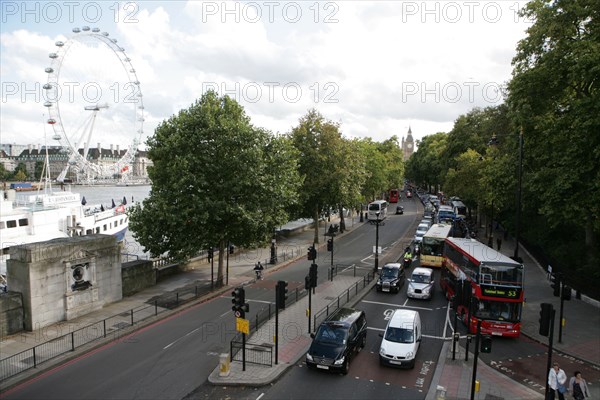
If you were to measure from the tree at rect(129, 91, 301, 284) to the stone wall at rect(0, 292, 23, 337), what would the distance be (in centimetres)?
732

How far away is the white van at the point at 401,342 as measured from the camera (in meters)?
16.3

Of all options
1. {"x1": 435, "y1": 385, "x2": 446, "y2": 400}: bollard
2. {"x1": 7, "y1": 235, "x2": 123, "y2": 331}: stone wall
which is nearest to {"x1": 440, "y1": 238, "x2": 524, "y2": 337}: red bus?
{"x1": 435, "y1": 385, "x2": 446, "y2": 400}: bollard

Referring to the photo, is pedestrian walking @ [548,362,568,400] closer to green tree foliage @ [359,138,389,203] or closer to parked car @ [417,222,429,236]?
parked car @ [417,222,429,236]

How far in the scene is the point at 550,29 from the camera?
23.0 meters

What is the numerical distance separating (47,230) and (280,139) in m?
26.4

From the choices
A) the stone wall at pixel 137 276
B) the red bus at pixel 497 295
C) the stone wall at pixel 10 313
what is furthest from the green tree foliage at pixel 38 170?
the red bus at pixel 497 295

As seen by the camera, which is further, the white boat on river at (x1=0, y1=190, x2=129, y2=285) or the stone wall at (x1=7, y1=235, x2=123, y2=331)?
the white boat on river at (x1=0, y1=190, x2=129, y2=285)

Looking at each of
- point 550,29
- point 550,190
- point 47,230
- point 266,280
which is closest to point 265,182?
point 266,280

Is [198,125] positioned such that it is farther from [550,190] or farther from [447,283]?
[550,190]

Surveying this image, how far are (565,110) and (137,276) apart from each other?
89.3 feet

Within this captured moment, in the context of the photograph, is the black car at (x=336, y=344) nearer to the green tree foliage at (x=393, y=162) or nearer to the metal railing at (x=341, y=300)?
the metal railing at (x=341, y=300)

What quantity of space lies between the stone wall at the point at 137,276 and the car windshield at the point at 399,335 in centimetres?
1627

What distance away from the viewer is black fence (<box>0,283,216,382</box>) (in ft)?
52.4

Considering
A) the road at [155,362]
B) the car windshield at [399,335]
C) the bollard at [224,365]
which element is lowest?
the road at [155,362]
